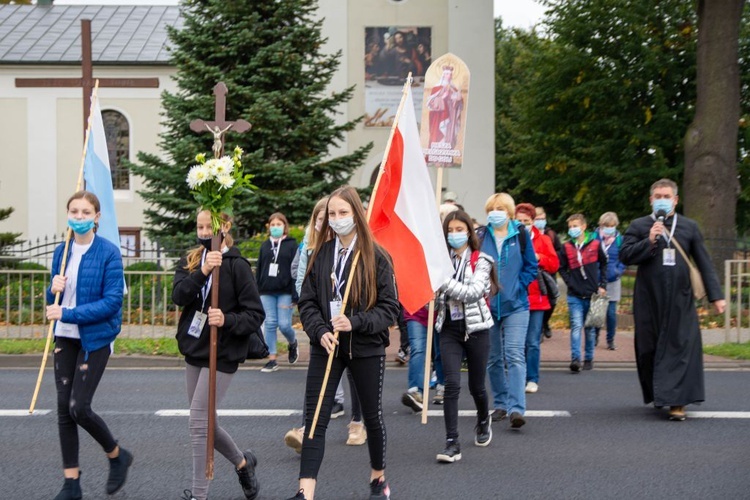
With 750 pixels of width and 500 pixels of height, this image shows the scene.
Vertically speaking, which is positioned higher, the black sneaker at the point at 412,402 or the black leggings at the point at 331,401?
the black leggings at the point at 331,401

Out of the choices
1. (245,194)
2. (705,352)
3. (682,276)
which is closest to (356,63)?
(245,194)

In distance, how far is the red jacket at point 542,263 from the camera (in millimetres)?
9766

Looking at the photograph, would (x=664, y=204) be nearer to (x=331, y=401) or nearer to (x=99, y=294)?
(x=331, y=401)

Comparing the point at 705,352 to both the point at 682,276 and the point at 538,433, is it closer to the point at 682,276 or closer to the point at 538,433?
the point at 682,276

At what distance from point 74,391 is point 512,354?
3.72 metres

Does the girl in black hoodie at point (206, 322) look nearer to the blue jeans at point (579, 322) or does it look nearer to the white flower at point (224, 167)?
the white flower at point (224, 167)

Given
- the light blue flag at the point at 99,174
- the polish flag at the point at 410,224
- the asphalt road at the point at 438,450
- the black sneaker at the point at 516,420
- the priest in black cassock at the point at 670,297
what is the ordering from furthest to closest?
the priest in black cassock at the point at 670,297 → the black sneaker at the point at 516,420 → the light blue flag at the point at 99,174 → the polish flag at the point at 410,224 → the asphalt road at the point at 438,450

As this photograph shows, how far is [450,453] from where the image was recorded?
703 centimetres

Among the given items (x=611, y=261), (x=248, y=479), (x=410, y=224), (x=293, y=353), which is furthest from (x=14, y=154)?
(x=248, y=479)

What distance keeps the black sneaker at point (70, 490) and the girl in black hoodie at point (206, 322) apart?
0.74m

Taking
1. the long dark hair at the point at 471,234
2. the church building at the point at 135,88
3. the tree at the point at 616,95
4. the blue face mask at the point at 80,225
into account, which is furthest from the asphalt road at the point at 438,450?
the tree at the point at 616,95

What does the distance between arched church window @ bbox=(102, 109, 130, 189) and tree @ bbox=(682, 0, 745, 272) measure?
20191mm

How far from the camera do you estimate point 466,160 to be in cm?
2855

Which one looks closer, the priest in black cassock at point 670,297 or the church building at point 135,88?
the priest in black cassock at point 670,297
